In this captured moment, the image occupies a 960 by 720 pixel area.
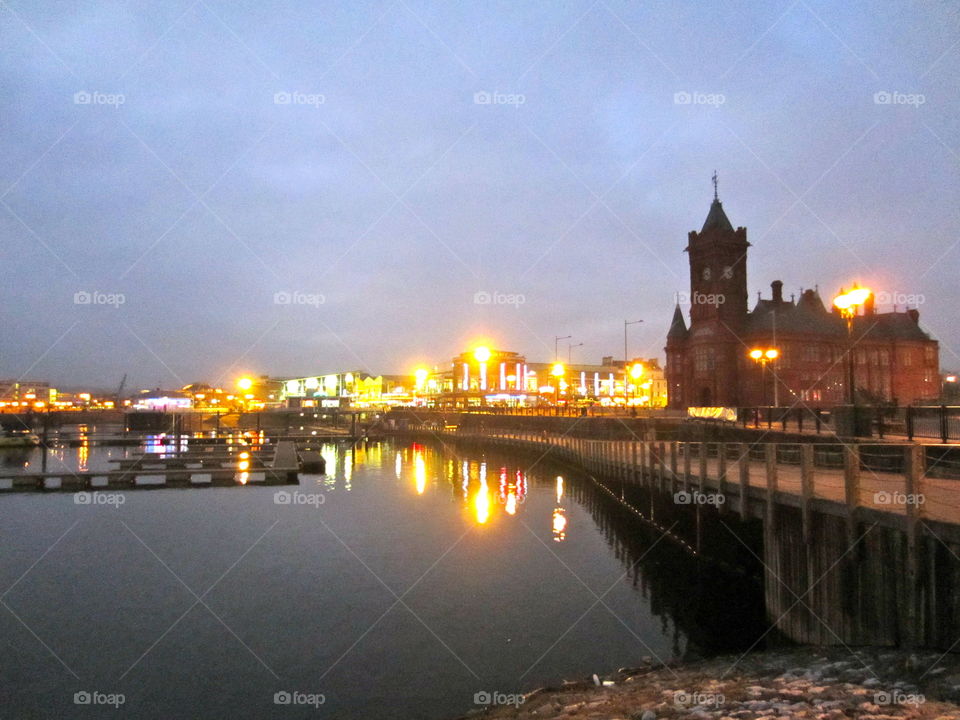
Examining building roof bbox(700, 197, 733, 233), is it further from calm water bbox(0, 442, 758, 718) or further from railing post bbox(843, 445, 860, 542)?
railing post bbox(843, 445, 860, 542)

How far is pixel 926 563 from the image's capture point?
9.23m

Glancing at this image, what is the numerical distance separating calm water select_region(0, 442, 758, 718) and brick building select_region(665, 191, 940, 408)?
158 ft

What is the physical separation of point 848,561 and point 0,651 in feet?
48.5

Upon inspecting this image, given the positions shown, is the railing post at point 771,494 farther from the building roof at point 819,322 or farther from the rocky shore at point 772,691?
the building roof at point 819,322

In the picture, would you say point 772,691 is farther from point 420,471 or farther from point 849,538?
point 420,471

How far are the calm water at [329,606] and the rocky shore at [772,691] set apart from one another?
1.32m

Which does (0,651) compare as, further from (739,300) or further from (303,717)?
(739,300)

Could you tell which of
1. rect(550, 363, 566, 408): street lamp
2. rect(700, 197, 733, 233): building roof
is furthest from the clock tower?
rect(550, 363, 566, 408): street lamp

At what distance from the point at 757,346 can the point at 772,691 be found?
66859 mm

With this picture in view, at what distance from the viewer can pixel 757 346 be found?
71.1m

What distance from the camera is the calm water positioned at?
39.2ft

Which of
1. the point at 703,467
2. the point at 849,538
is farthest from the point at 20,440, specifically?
the point at 849,538

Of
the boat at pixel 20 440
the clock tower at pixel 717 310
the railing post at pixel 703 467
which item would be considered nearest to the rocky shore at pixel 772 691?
the railing post at pixel 703 467

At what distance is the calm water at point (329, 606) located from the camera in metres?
12.0
